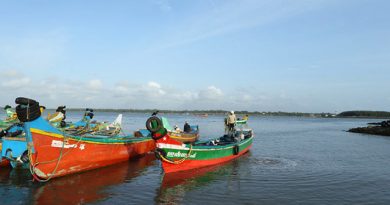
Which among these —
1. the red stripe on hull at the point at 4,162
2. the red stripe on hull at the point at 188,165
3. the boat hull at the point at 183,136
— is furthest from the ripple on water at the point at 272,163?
the red stripe on hull at the point at 4,162

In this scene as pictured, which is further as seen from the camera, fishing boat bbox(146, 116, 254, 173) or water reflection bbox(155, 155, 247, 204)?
fishing boat bbox(146, 116, 254, 173)

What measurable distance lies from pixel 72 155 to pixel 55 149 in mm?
1079

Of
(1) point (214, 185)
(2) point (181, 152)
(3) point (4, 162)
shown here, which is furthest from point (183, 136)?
(3) point (4, 162)

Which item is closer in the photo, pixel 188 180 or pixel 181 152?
pixel 188 180

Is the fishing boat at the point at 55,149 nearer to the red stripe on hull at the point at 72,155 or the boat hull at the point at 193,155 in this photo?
the red stripe on hull at the point at 72,155

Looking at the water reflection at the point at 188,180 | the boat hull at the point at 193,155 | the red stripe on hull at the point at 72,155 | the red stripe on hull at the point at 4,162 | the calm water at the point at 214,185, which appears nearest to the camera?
the calm water at the point at 214,185

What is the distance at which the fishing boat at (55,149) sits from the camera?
1205 cm

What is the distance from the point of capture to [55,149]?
43.0ft

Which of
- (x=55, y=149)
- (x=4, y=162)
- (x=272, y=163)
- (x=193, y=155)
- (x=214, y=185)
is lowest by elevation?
(x=214, y=185)

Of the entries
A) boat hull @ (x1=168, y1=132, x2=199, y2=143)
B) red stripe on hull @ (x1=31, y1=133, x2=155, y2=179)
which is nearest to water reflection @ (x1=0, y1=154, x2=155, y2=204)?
red stripe on hull @ (x1=31, y1=133, x2=155, y2=179)

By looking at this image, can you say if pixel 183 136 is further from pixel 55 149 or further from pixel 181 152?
pixel 55 149

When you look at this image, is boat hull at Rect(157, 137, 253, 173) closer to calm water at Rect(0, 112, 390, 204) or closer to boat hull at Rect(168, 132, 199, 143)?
calm water at Rect(0, 112, 390, 204)

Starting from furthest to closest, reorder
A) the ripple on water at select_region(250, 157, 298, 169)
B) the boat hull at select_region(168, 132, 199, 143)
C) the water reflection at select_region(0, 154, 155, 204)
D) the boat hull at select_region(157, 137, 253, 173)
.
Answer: the boat hull at select_region(168, 132, 199, 143) → the ripple on water at select_region(250, 157, 298, 169) → the boat hull at select_region(157, 137, 253, 173) → the water reflection at select_region(0, 154, 155, 204)

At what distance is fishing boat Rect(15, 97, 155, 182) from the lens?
39.5ft
